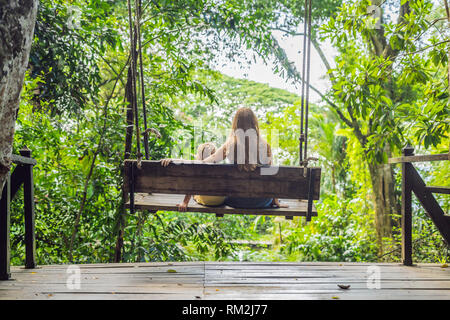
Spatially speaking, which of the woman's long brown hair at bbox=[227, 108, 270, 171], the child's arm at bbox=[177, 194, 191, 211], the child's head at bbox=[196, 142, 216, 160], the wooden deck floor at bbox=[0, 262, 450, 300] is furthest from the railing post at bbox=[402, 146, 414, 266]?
the child's arm at bbox=[177, 194, 191, 211]

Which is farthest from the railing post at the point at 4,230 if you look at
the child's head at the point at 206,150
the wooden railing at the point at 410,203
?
the wooden railing at the point at 410,203

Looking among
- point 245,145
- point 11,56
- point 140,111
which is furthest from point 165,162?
point 140,111

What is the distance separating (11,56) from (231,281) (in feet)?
5.99

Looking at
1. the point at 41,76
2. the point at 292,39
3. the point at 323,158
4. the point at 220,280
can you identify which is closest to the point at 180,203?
the point at 220,280

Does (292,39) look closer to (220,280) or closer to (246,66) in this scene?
(246,66)

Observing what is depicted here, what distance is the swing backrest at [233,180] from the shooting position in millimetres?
2475

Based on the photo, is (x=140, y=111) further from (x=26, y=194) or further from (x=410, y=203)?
(x=410, y=203)

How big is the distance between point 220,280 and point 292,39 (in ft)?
16.1

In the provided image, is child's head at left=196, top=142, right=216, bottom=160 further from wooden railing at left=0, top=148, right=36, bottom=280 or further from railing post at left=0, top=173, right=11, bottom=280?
railing post at left=0, top=173, right=11, bottom=280

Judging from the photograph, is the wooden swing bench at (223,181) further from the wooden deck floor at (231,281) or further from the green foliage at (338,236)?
the green foliage at (338,236)

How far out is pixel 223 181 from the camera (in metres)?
2.50

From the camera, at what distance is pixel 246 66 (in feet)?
18.0

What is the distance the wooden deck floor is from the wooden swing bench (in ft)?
1.53

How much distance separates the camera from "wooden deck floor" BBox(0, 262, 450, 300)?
7.40ft
